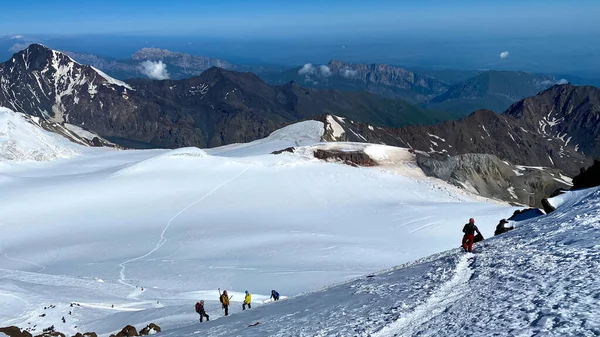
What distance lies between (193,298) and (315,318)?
1355cm

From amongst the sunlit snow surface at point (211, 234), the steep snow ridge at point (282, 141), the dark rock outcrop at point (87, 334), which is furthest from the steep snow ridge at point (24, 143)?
the dark rock outcrop at point (87, 334)

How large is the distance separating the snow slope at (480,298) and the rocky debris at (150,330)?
152 cm

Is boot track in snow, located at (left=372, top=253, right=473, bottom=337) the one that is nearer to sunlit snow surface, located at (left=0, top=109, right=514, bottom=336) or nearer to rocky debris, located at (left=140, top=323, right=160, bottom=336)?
sunlit snow surface, located at (left=0, top=109, right=514, bottom=336)

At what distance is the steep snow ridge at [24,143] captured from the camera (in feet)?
244

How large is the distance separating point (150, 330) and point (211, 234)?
24.8 m

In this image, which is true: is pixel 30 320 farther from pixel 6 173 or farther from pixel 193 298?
pixel 6 173

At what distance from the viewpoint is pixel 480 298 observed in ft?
47.4

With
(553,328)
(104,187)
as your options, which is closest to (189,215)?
(104,187)

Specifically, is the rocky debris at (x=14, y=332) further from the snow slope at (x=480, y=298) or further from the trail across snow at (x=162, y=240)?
the trail across snow at (x=162, y=240)

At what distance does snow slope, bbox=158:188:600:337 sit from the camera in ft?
39.9

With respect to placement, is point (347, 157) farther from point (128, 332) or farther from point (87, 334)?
point (128, 332)

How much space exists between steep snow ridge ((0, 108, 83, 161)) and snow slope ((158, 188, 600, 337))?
213 feet

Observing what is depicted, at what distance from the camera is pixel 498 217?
52.3 m

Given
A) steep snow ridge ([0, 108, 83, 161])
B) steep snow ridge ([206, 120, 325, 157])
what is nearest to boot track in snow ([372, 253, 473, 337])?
steep snow ridge ([0, 108, 83, 161])
